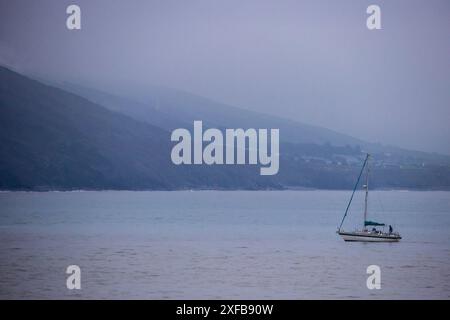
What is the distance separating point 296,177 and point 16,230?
398ft

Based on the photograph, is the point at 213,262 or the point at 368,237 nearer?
the point at 213,262

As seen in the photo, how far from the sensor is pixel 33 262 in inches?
1446

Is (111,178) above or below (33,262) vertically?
above

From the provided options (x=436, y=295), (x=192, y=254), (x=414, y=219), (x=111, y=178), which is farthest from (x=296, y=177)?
(x=436, y=295)

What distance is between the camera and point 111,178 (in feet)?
582

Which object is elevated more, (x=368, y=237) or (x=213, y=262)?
(x=368, y=237)

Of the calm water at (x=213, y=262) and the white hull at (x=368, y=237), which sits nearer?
the calm water at (x=213, y=262)

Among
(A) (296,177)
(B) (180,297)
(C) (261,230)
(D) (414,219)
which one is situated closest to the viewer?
(B) (180,297)

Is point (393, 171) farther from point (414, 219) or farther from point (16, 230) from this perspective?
point (16, 230)

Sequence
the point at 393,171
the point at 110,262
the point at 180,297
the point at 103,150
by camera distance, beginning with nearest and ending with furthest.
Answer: the point at 180,297 < the point at 110,262 < the point at 393,171 < the point at 103,150

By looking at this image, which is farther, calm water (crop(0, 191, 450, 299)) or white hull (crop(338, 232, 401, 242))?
white hull (crop(338, 232, 401, 242))

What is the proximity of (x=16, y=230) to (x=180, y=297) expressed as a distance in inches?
1328
